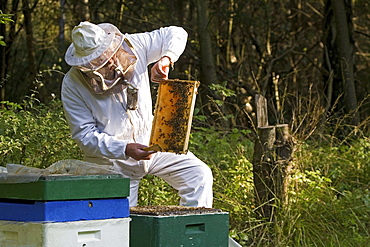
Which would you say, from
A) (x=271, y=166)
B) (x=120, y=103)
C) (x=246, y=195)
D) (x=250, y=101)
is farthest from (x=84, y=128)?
(x=250, y=101)

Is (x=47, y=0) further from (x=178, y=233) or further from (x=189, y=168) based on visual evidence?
(x=178, y=233)

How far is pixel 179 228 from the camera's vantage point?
2.67 meters

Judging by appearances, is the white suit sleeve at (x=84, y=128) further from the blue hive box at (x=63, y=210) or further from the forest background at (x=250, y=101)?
the forest background at (x=250, y=101)

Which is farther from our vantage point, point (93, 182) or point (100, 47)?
point (100, 47)

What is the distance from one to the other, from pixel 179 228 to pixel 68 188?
0.60 meters

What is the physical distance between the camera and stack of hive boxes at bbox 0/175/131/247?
2271mm

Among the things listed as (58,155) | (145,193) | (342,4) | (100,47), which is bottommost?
(145,193)

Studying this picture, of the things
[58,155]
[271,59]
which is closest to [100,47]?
[58,155]

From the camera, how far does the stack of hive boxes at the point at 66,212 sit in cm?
227

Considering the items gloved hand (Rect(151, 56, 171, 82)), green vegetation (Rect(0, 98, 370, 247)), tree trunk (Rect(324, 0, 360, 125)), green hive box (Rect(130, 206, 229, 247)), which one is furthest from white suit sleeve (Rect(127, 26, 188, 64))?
tree trunk (Rect(324, 0, 360, 125))

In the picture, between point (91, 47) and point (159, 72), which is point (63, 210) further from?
point (159, 72)

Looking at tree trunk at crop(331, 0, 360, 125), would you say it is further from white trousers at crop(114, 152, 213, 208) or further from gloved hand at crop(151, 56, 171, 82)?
gloved hand at crop(151, 56, 171, 82)

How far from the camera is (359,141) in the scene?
5988mm

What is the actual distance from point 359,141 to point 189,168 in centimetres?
322
